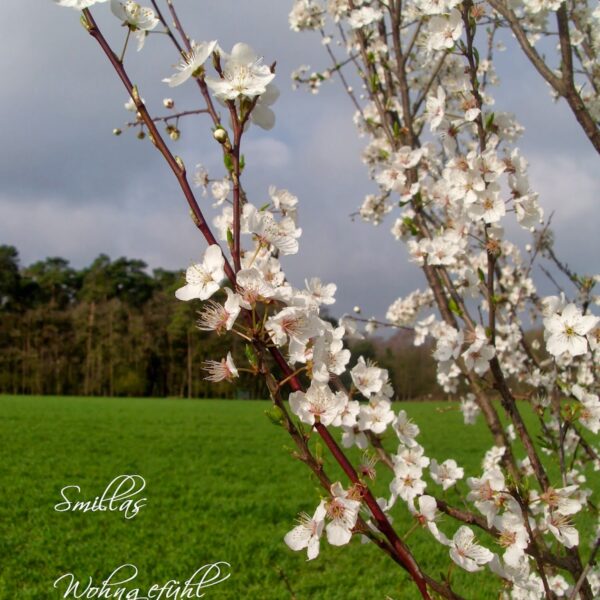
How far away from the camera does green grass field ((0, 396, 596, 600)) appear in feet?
16.1

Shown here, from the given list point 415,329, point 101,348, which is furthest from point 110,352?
point 415,329

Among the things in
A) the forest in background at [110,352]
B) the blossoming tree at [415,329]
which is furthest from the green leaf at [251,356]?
the forest in background at [110,352]

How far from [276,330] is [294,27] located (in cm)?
394

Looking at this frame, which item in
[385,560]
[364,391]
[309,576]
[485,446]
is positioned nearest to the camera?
[364,391]

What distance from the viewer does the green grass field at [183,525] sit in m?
4.91

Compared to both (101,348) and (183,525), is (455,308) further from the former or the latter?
(101,348)

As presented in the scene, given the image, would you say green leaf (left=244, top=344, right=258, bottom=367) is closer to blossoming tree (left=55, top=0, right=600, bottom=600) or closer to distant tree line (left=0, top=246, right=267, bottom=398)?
blossoming tree (left=55, top=0, right=600, bottom=600)

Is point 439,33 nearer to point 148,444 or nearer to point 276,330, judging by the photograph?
point 276,330

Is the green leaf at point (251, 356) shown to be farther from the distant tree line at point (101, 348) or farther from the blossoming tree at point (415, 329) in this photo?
the distant tree line at point (101, 348)

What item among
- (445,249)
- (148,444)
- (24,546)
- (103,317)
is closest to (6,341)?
(103,317)

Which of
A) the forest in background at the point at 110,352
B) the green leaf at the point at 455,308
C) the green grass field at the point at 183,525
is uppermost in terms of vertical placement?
the green leaf at the point at 455,308

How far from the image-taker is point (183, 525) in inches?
257

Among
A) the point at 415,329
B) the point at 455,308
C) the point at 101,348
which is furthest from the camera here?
the point at 101,348

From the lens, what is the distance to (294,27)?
4.36 metres
